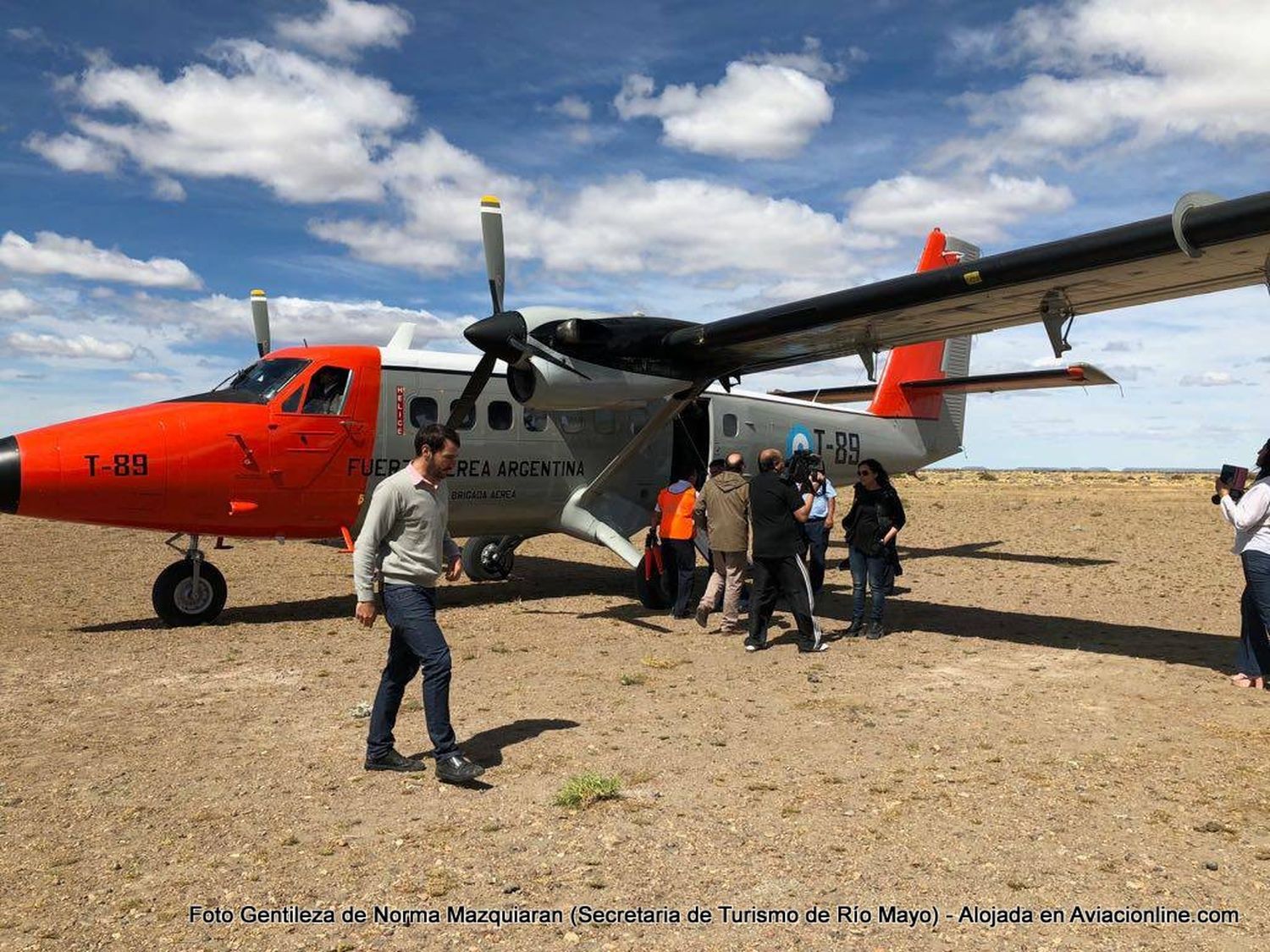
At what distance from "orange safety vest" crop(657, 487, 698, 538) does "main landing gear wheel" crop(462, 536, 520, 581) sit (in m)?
3.97

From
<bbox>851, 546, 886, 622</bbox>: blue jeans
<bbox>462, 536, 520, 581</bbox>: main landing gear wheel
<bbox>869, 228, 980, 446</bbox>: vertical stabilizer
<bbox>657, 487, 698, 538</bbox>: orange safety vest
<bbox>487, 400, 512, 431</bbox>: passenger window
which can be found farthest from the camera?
<bbox>869, 228, 980, 446</bbox>: vertical stabilizer

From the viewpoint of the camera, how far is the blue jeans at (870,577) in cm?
942

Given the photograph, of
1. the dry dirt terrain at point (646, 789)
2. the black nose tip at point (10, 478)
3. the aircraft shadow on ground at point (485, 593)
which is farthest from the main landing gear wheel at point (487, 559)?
the black nose tip at point (10, 478)

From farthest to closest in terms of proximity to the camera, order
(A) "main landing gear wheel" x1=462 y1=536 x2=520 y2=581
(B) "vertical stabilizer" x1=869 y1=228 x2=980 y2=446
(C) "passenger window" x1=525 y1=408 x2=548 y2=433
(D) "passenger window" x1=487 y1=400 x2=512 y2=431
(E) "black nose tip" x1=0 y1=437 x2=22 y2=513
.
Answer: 1. (B) "vertical stabilizer" x1=869 y1=228 x2=980 y2=446
2. (A) "main landing gear wheel" x1=462 y1=536 x2=520 y2=581
3. (C) "passenger window" x1=525 y1=408 x2=548 y2=433
4. (D) "passenger window" x1=487 y1=400 x2=512 y2=431
5. (E) "black nose tip" x1=0 y1=437 x2=22 y2=513

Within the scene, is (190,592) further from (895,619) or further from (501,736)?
(895,619)

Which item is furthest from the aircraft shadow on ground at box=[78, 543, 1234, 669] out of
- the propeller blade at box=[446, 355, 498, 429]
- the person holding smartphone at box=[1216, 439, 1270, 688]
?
the propeller blade at box=[446, 355, 498, 429]

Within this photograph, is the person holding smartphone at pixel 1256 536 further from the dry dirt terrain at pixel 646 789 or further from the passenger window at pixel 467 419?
the passenger window at pixel 467 419

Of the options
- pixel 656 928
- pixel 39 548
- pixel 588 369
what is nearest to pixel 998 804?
pixel 656 928

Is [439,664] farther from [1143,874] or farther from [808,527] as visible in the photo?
[808,527]

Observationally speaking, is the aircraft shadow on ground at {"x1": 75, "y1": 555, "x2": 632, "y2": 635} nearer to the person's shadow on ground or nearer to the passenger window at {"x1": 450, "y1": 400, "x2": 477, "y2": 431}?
the passenger window at {"x1": 450, "y1": 400, "x2": 477, "y2": 431}

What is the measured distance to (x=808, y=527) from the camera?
12.9m

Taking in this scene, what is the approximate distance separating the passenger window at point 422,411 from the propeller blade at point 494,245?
5.32ft

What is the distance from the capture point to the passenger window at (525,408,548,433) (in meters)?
12.5

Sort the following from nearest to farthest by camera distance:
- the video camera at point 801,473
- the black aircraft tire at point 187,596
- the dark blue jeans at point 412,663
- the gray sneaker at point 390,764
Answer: the dark blue jeans at point 412,663 → the gray sneaker at point 390,764 → the video camera at point 801,473 → the black aircraft tire at point 187,596
